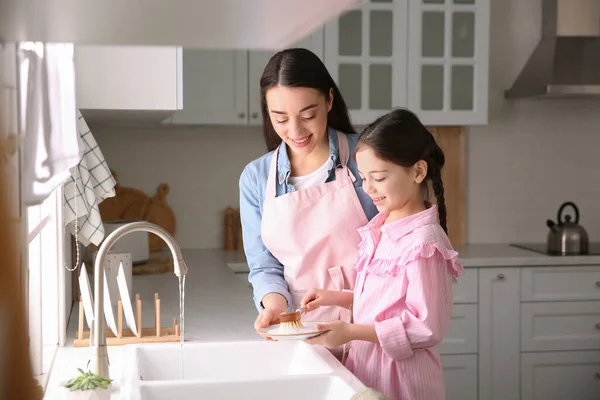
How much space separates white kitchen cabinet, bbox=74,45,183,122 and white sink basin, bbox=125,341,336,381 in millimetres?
720

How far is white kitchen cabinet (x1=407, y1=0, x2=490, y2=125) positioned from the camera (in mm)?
3654

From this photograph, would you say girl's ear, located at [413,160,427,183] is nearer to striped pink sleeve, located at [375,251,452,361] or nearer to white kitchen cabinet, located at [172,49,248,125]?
striped pink sleeve, located at [375,251,452,361]

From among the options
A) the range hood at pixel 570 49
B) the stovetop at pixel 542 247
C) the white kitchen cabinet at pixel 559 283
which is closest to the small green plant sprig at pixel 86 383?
the white kitchen cabinet at pixel 559 283

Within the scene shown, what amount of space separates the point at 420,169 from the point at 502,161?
8.88 feet

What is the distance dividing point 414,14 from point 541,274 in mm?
1363

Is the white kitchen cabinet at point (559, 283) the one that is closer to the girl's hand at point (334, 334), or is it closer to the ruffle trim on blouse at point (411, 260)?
the ruffle trim on blouse at point (411, 260)

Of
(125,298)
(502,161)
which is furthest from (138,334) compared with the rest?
(502,161)

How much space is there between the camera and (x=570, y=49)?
3842mm

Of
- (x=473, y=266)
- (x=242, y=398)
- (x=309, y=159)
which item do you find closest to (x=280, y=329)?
(x=242, y=398)

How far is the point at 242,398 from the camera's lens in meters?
1.27

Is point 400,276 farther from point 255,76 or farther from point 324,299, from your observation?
point 255,76

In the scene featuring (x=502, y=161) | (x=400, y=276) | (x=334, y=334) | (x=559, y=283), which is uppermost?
(x=502, y=161)

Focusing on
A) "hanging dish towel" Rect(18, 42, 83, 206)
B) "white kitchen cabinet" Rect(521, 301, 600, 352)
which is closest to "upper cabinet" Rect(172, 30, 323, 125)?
"white kitchen cabinet" Rect(521, 301, 600, 352)

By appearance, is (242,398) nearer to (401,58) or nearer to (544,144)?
(401,58)
